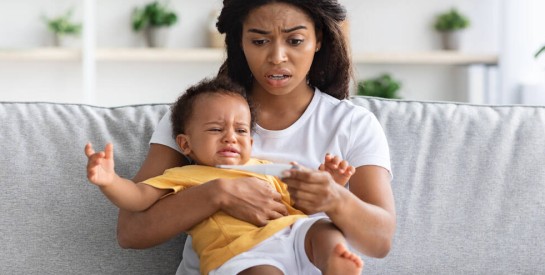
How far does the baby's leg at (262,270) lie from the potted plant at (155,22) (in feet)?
→ 11.0

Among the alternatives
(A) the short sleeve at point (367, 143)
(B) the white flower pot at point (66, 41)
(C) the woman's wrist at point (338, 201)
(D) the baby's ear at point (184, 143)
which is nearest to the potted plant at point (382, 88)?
(B) the white flower pot at point (66, 41)

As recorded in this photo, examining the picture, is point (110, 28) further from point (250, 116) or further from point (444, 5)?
point (250, 116)

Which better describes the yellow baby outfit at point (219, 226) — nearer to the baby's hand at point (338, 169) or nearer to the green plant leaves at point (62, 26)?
the baby's hand at point (338, 169)

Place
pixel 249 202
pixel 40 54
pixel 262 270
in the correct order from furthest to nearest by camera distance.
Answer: pixel 40 54 < pixel 249 202 < pixel 262 270

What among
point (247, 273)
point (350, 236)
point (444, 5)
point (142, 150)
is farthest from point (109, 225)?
point (444, 5)

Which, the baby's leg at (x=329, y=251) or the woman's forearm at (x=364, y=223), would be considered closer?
the baby's leg at (x=329, y=251)

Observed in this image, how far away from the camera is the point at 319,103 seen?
6.51 ft

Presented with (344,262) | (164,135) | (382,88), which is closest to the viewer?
(344,262)

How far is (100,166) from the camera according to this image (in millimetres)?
1569

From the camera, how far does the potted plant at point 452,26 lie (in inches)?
198

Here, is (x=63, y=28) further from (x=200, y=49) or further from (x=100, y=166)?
(x=100, y=166)

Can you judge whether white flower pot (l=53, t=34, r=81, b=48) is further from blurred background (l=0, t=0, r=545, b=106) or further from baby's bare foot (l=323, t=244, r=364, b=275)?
baby's bare foot (l=323, t=244, r=364, b=275)

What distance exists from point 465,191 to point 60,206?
906 mm

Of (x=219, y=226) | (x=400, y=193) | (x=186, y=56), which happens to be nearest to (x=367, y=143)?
(x=400, y=193)
